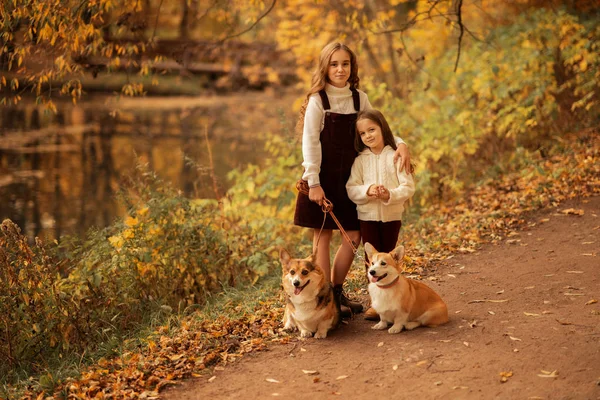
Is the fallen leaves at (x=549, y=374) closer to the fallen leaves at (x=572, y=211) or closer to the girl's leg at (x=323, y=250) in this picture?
the girl's leg at (x=323, y=250)

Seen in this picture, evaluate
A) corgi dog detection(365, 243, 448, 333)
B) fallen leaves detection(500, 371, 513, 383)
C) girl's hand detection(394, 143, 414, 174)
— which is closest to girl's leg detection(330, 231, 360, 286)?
corgi dog detection(365, 243, 448, 333)

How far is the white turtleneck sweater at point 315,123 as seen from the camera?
5.17 m

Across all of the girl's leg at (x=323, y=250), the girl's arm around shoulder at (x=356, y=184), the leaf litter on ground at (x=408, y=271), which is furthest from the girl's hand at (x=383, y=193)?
the leaf litter on ground at (x=408, y=271)

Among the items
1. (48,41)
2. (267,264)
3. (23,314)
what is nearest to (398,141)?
(267,264)

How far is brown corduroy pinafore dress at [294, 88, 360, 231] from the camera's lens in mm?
5262

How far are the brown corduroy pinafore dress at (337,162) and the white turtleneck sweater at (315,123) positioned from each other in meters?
0.04

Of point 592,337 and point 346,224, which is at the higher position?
point 346,224

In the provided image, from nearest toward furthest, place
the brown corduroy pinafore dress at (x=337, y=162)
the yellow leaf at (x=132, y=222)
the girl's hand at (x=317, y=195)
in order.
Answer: the girl's hand at (x=317, y=195) < the brown corduroy pinafore dress at (x=337, y=162) < the yellow leaf at (x=132, y=222)

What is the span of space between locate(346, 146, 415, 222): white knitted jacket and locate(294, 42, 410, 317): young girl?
3.3 inches

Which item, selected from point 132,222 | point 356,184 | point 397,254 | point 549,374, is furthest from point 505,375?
point 132,222

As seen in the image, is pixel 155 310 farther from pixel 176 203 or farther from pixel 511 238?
pixel 511 238

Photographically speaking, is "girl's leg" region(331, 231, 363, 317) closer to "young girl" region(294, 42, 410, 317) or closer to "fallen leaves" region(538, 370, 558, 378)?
"young girl" region(294, 42, 410, 317)

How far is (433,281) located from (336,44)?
2396 mm

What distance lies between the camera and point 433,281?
6.38 meters
